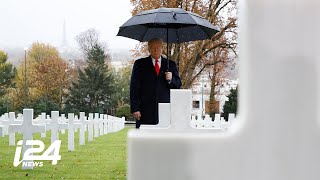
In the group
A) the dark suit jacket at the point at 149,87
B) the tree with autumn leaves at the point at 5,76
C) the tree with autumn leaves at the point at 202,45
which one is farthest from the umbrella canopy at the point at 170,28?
the tree with autumn leaves at the point at 5,76

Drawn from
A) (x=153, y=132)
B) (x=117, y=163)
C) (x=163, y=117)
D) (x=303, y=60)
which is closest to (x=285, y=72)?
(x=303, y=60)

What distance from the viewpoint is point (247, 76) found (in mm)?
586

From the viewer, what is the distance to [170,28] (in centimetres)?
570

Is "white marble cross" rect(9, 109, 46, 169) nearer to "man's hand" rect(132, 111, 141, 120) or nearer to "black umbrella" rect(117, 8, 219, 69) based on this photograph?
"black umbrella" rect(117, 8, 219, 69)

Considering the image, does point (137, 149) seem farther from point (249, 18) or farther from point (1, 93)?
point (1, 93)

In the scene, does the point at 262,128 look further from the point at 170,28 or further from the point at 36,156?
the point at 36,156

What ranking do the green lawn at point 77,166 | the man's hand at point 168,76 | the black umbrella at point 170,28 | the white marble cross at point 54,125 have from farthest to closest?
the white marble cross at point 54,125, the green lawn at point 77,166, the black umbrella at point 170,28, the man's hand at point 168,76

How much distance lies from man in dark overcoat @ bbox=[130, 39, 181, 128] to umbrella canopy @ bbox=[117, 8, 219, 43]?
1.26 metres

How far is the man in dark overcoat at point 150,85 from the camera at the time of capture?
4109 millimetres

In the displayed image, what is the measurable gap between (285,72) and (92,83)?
31.8 metres

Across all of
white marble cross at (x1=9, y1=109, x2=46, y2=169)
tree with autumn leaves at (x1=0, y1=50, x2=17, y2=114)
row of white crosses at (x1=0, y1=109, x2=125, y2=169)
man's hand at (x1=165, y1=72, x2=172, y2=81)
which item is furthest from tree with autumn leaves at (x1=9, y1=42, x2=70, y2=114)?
man's hand at (x1=165, y1=72, x2=172, y2=81)

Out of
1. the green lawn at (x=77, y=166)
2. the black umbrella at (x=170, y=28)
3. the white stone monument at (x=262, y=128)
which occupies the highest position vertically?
the black umbrella at (x=170, y=28)

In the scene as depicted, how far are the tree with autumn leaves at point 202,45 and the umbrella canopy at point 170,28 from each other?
918 centimetres

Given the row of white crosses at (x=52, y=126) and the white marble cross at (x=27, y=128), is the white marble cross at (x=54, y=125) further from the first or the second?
the white marble cross at (x=27, y=128)
